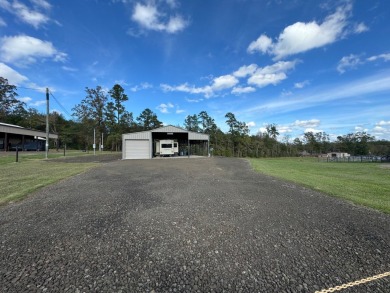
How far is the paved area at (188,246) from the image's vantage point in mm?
2424

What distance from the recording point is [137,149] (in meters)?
27.1

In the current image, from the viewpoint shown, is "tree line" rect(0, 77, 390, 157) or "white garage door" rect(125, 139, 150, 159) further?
"tree line" rect(0, 77, 390, 157)

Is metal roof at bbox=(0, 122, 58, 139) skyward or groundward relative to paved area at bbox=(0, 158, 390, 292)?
skyward

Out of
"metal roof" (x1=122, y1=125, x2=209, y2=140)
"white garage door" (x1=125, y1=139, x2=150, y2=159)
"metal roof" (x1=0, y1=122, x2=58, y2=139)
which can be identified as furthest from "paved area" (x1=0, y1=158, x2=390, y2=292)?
"metal roof" (x1=0, y1=122, x2=58, y2=139)

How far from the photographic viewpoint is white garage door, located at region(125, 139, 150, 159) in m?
26.7

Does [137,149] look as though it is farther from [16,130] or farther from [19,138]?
[19,138]

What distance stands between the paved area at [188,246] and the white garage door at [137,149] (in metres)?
21.4

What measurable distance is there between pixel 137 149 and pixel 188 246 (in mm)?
25017

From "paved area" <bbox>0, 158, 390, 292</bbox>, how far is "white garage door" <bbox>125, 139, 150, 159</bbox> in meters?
21.4

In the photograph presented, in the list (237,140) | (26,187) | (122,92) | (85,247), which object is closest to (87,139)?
(122,92)

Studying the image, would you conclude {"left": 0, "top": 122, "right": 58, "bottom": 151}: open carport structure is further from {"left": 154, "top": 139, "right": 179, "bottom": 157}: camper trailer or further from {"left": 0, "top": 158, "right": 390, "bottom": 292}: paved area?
{"left": 0, "top": 158, "right": 390, "bottom": 292}: paved area

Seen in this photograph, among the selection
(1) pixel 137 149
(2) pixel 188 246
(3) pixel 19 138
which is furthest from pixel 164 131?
(3) pixel 19 138

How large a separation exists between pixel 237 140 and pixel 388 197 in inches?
2294

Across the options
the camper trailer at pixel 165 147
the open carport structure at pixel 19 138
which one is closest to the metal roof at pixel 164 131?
the camper trailer at pixel 165 147
